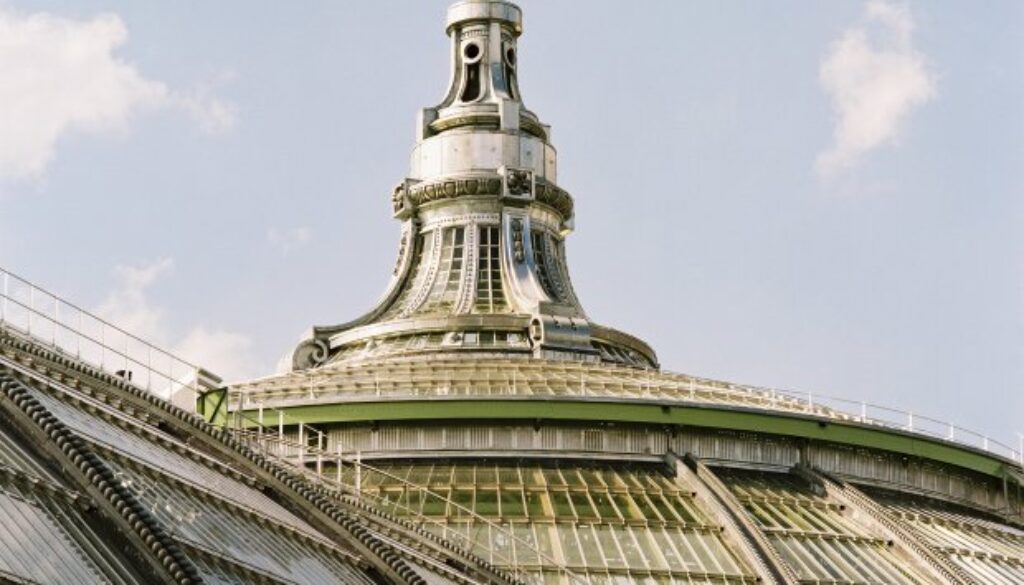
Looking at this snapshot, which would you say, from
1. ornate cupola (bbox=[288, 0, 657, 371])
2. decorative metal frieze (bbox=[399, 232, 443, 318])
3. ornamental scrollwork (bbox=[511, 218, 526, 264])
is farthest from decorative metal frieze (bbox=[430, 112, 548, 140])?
decorative metal frieze (bbox=[399, 232, 443, 318])

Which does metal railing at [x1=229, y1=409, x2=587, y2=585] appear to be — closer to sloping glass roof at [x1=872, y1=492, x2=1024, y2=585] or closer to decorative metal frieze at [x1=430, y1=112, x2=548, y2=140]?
sloping glass roof at [x1=872, y1=492, x2=1024, y2=585]

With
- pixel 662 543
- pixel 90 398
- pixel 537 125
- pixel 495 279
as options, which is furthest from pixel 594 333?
pixel 90 398

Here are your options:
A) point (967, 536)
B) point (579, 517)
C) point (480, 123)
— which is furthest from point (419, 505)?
point (480, 123)

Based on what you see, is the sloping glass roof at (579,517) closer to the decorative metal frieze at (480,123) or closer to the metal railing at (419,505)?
the metal railing at (419,505)

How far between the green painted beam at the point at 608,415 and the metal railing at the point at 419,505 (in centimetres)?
149

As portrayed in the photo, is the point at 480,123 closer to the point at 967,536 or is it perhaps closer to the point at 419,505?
the point at 967,536

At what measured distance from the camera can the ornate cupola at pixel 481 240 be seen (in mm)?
86375

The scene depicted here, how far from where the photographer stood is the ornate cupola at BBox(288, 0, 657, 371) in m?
86.4

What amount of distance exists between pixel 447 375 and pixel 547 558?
13.0 m

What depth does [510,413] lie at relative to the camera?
7662 cm

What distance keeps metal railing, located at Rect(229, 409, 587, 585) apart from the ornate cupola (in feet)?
37.6

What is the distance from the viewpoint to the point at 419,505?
72.1 metres

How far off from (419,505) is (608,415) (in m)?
7.43

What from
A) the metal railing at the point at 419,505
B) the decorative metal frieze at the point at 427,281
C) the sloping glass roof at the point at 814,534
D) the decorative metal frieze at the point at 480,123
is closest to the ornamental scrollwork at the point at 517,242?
the decorative metal frieze at the point at 427,281
